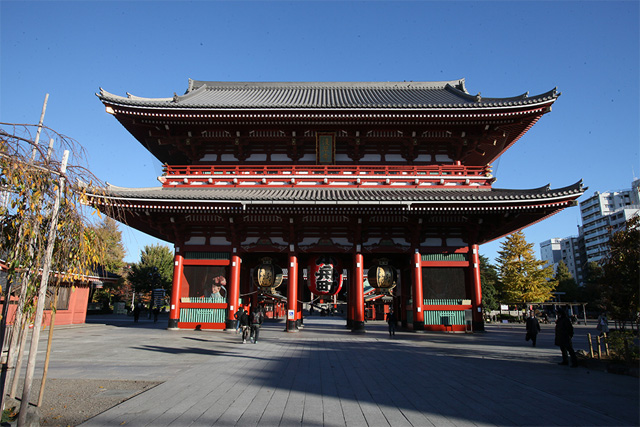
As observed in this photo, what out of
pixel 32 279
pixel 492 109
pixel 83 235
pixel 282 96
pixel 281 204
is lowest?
pixel 32 279

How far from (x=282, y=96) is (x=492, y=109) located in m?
14.1

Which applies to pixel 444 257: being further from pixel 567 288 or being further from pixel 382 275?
pixel 567 288

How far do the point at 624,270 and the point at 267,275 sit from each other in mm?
15111

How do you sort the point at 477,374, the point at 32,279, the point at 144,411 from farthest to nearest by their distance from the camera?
1. the point at 477,374
2. the point at 144,411
3. the point at 32,279

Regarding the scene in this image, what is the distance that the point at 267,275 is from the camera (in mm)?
19641

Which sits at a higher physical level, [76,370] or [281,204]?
[281,204]

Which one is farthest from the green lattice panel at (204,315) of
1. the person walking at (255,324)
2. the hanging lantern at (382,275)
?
the hanging lantern at (382,275)

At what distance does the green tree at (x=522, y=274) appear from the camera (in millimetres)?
42556

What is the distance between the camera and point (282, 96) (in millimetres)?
25812

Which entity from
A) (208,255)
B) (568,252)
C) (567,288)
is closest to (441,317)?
(208,255)

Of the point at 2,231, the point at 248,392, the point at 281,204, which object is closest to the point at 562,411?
the point at 248,392

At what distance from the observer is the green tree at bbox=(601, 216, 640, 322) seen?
9.27 metres

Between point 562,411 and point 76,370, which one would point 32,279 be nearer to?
point 76,370

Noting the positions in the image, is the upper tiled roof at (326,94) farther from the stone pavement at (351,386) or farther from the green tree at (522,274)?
the green tree at (522,274)
